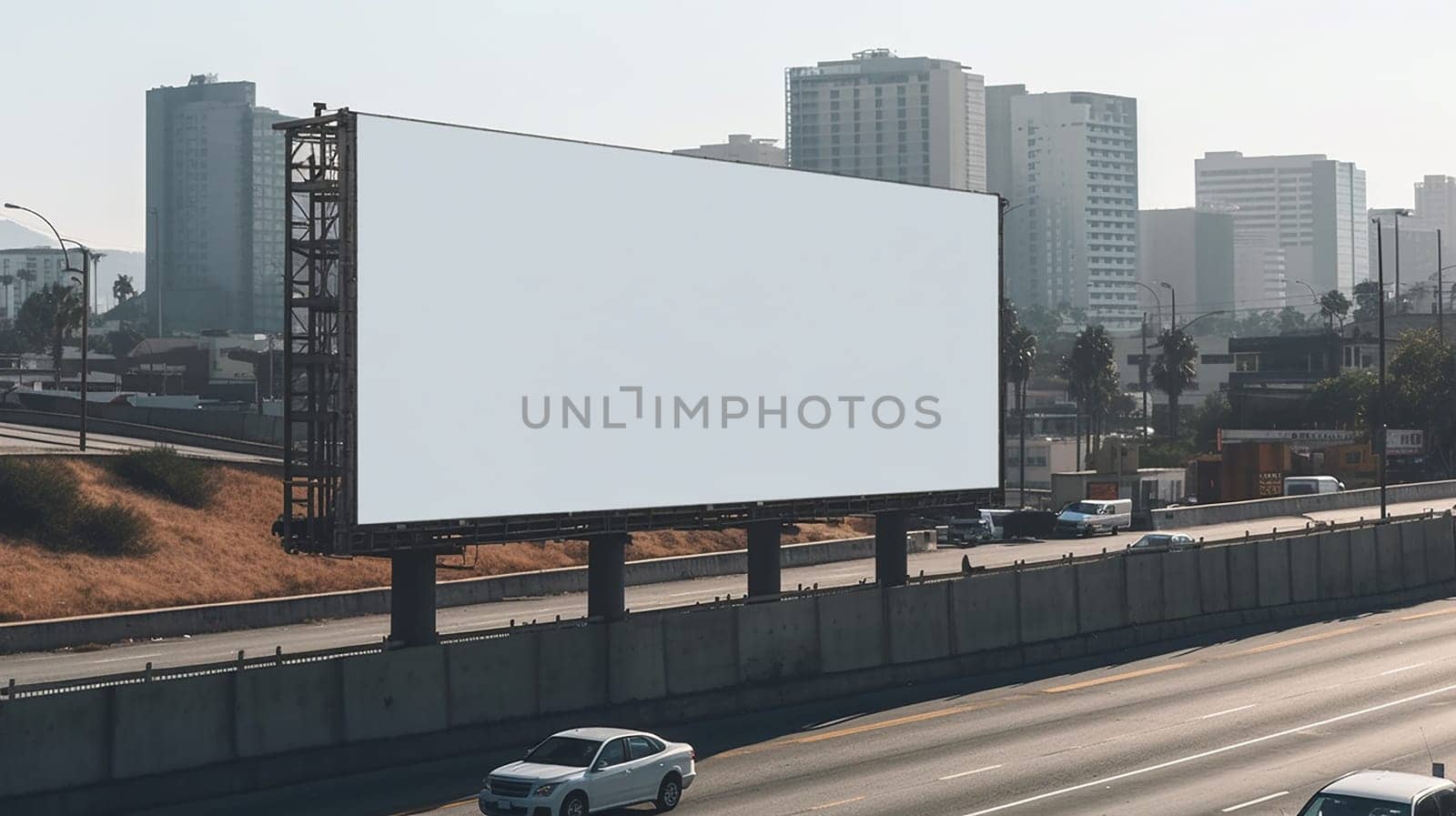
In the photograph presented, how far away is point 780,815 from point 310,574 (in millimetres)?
32657

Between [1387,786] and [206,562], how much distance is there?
140ft

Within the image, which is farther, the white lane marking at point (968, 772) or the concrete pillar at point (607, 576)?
the concrete pillar at point (607, 576)

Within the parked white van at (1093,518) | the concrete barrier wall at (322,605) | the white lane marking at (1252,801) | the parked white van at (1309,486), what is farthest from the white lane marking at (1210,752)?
the parked white van at (1309,486)

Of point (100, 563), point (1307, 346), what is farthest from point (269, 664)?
point (1307, 346)

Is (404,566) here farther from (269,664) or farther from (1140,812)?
(1140,812)

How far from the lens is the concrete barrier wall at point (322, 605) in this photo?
44125mm

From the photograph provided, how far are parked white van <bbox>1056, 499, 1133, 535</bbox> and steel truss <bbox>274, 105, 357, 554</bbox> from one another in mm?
50973

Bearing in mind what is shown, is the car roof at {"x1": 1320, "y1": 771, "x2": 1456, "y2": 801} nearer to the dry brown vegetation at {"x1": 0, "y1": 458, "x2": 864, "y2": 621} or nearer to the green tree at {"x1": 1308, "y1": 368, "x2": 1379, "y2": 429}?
the dry brown vegetation at {"x1": 0, "y1": 458, "x2": 864, "y2": 621}

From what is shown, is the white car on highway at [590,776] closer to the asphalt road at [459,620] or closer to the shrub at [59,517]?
the asphalt road at [459,620]

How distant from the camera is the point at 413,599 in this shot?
32.5 m

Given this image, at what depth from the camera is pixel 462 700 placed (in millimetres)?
32469

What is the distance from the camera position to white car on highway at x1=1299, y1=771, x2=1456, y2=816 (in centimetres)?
2073

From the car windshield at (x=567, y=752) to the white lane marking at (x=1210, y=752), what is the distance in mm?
5746

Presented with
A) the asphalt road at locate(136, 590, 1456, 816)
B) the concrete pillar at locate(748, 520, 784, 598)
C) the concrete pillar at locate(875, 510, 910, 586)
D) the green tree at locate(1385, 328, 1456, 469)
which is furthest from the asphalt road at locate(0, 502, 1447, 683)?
the green tree at locate(1385, 328, 1456, 469)
